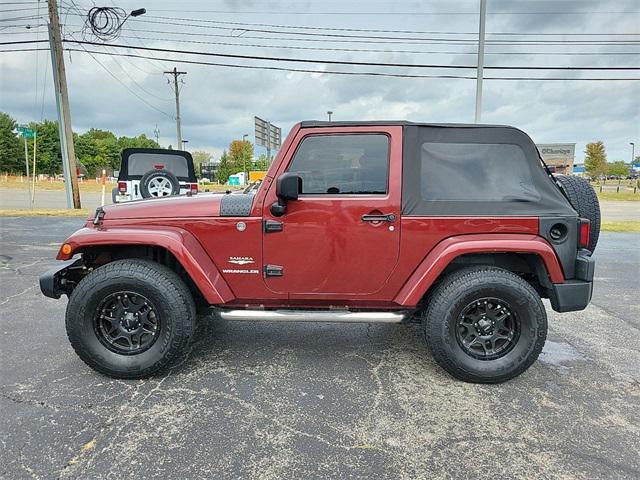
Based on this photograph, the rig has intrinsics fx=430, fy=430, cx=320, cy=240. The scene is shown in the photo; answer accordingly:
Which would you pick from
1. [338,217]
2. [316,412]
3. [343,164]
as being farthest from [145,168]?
[316,412]

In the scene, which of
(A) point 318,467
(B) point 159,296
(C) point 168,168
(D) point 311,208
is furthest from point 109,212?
(C) point 168,168

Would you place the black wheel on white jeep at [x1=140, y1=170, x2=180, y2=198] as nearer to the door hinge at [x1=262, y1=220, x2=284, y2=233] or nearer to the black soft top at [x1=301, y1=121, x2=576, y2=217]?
the door hinge at [x1=262, y1=220, x2=284, y2=233]

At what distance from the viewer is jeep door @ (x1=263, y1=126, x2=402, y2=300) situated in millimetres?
3158

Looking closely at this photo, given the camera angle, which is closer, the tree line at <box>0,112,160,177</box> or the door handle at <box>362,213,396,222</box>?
the door handle at <box>362,213,396,222</box>

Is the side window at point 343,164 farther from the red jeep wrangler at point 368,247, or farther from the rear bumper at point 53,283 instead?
the rear bumper at point 53,283

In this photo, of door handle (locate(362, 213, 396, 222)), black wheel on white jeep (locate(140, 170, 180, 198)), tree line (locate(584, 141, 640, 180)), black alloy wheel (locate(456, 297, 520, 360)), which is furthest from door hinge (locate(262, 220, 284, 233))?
tree line (locate(584, 141, 640, 180))

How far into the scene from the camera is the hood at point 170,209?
128 inches

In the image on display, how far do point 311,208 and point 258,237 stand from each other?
453 mm

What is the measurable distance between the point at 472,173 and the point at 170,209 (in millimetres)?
2315

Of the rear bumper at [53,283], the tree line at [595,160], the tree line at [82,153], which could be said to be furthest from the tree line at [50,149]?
the tree line at [595,160]

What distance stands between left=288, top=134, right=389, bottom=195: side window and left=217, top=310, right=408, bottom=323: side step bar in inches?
35.9

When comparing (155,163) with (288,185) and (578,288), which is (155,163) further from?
(578,288)

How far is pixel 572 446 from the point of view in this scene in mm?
2420

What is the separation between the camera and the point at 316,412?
9.01 feet
